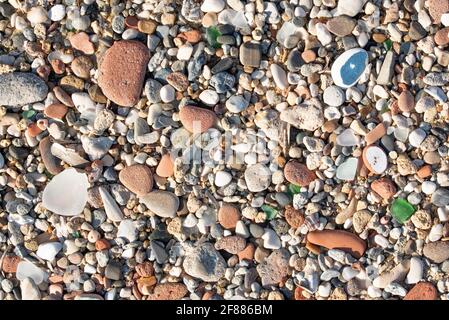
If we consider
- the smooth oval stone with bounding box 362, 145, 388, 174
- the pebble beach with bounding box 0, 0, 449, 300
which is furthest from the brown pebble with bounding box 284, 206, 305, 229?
the smooth oval stone with bounding box 362, 145, 388, 174

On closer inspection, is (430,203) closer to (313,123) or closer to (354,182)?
(354,182)

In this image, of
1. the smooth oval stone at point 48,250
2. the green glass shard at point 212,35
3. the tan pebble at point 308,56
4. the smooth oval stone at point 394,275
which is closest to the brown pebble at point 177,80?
the green glass shard at point 212,35

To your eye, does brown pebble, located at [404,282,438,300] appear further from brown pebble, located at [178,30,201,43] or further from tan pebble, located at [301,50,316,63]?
brown pebble, located at [178,30,201,43]

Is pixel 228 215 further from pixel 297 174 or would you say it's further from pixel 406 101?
pixel 406 101

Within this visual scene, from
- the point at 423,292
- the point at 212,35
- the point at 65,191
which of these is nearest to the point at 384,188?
the point at 423,292

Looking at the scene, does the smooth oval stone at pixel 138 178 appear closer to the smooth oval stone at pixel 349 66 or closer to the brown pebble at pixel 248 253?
the brown pebble at pixel 248 253

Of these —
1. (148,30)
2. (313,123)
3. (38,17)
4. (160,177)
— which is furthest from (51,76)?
(313,123)

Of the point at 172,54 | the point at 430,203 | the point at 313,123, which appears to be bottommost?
the point at 430,203
